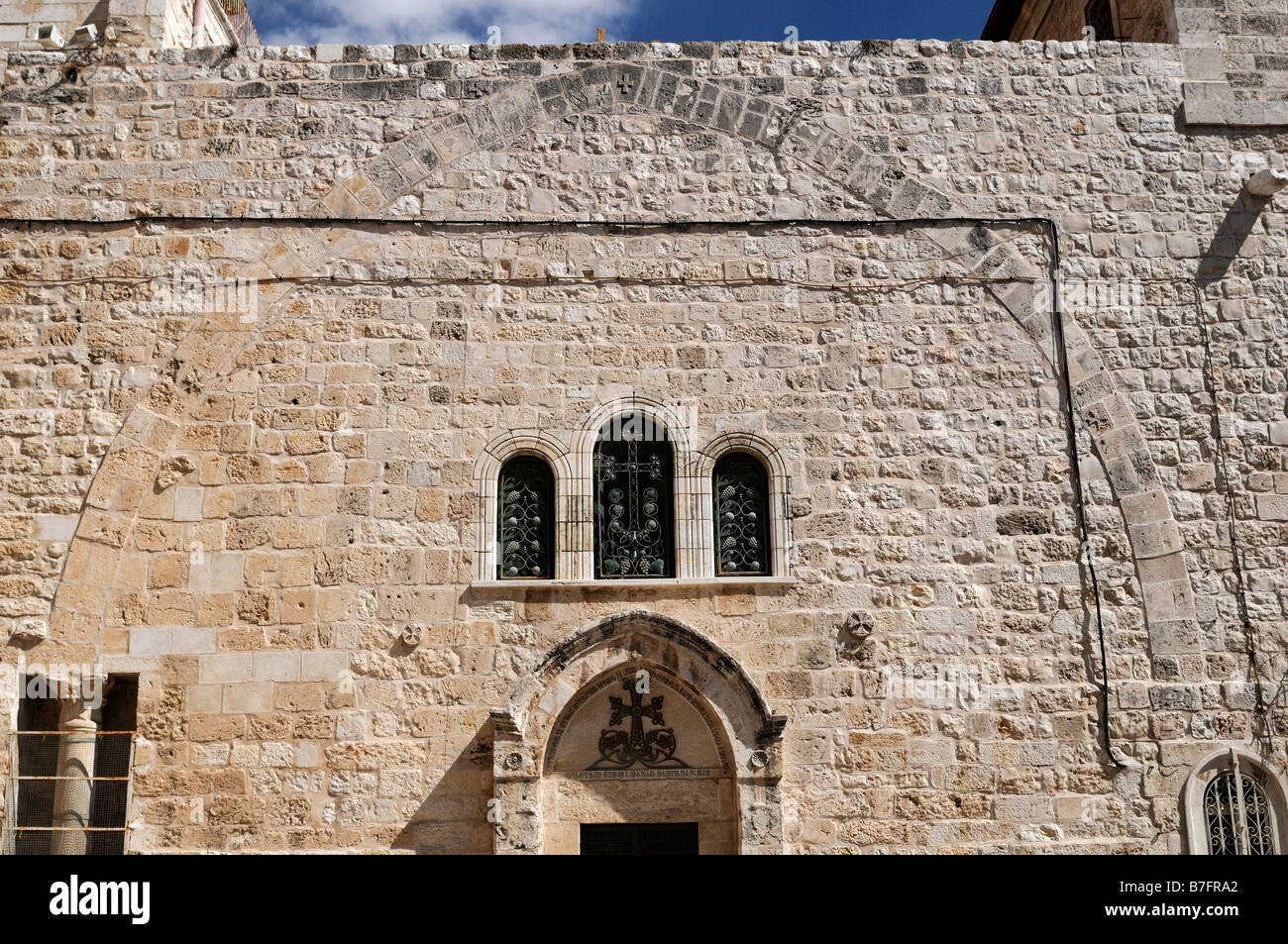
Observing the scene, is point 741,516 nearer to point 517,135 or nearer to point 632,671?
point 632,671

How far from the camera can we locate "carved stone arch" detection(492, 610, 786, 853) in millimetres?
7199

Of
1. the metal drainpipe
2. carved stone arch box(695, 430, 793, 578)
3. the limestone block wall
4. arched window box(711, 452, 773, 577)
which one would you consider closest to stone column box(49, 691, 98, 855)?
the limestone block wall

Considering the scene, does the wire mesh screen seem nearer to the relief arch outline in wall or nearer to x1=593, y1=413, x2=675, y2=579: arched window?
the relief arch outline in wall

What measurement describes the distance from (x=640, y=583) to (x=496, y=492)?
3.44 feet

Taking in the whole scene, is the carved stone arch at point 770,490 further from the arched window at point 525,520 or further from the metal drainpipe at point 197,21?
the metal drainpipe at point 197,21

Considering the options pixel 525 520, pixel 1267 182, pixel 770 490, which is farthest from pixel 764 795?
pixel 1267 182

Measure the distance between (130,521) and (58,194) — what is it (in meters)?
2.24

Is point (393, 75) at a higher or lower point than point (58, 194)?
higher

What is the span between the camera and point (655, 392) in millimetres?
7938

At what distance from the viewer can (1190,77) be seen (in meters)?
8.55

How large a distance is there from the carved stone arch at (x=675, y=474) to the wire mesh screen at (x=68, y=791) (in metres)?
2.87
